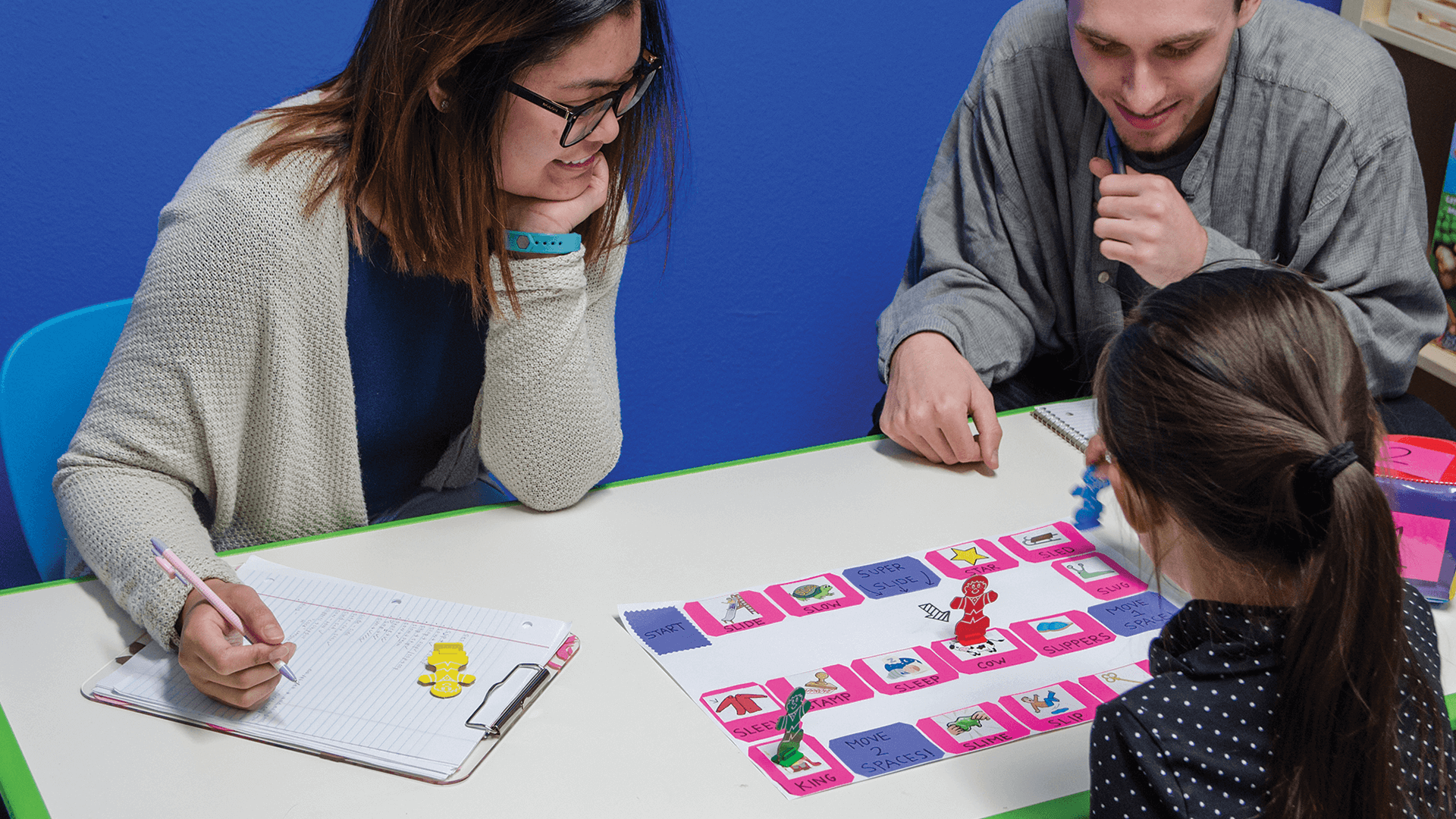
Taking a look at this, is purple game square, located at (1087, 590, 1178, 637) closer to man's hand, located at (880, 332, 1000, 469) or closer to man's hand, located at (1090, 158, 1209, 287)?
man's hand, located at (880, 332, 1000, 469)

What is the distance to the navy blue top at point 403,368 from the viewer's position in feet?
4.25

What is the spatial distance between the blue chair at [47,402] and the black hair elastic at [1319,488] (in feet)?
3.68

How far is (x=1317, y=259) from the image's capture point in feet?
5.06

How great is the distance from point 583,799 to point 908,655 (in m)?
0.32

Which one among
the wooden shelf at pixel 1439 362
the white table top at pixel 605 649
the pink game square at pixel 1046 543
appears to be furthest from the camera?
the wooden shelf at pixel 1439 362

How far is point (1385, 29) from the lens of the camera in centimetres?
235

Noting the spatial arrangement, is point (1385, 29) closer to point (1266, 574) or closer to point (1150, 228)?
point (1150, 228)

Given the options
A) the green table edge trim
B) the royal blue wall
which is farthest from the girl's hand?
the royal blue wall

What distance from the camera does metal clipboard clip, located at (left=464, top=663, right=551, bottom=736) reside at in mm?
930

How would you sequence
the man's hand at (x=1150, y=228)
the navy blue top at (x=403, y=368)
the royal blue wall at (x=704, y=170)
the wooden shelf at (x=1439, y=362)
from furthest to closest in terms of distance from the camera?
the wooden shelf at (x=1439, y=362) < the royal blue wall at (x=704, y=170) < the man's hand at (x=1150, y=228) < the navy blue top at (x=403, y=368)

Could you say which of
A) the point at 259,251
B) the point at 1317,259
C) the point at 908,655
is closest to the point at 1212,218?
the point at 1317,259

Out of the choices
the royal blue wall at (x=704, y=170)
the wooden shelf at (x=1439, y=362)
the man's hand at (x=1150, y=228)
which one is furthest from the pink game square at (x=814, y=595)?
the wooden shelf at (x=1439, y=362)

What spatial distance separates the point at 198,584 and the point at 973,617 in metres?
0.65

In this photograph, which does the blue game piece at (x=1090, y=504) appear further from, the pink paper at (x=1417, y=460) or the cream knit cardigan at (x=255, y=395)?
the cream knit cardigan at (x=255, y=395)
